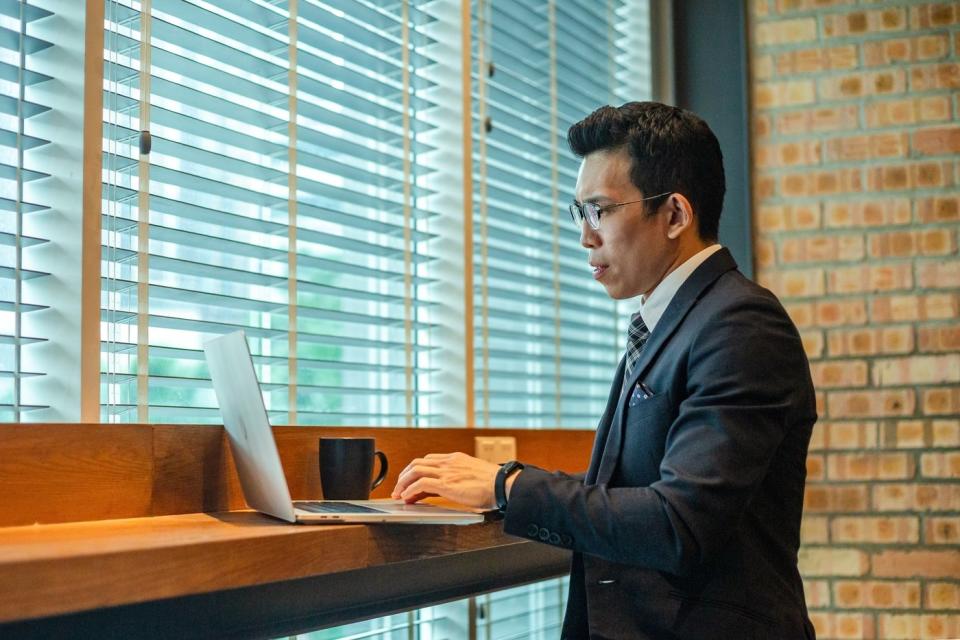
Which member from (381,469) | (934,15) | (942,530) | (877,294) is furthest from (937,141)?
(381,469)

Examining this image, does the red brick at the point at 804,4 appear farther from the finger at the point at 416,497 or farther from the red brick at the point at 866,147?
the finger at the point at 416,497

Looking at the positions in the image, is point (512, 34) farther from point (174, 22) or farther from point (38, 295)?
point (38, 295)

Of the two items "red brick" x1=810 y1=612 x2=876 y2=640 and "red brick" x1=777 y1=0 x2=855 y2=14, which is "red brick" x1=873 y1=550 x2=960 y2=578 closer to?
"red brick" x1=810 y1=612 x2=876 y2=640

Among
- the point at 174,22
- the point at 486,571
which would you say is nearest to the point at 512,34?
the point at 174,22

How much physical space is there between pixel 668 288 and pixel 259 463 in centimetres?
68

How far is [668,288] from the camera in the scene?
67.4 inches

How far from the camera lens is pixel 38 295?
1650mm

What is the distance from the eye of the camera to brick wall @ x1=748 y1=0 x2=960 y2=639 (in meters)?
3.09

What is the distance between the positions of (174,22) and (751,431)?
1.22 meters

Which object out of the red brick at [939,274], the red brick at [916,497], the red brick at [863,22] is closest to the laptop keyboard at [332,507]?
the red brick at [916,497]

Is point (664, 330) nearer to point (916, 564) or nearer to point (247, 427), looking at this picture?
point (247, 427)

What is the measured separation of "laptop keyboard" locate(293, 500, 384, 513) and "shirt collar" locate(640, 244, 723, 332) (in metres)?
0.52

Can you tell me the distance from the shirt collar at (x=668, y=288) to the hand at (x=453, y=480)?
361mm

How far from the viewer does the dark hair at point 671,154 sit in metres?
1.73
